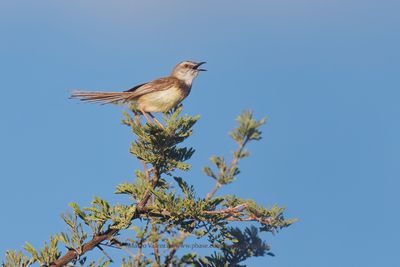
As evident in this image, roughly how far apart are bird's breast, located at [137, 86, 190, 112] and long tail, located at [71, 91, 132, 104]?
0.33 m

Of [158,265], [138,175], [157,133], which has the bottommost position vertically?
[158,265]

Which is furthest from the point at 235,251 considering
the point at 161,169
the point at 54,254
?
the point at 54,254

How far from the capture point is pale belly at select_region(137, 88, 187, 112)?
11.4 metres

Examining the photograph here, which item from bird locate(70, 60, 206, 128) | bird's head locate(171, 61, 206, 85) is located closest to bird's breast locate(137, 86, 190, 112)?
bird locate(70, 60, 206, 128)

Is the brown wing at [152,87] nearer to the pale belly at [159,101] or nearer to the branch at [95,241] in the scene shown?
the pale belly at [159,101]

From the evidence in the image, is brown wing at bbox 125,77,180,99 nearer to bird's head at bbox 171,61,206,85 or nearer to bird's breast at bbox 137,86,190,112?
bird's breast at bbox 137,86,190,112

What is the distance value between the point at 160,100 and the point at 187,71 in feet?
7.41

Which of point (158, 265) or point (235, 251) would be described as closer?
point (158, 265)

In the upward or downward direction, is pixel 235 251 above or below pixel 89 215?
below

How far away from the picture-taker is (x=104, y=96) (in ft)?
36.0

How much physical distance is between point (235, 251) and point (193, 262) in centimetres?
54

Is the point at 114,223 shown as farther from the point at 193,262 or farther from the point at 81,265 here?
the point at 193,262

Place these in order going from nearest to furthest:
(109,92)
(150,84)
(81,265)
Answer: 1. (81,265)
2. (109,92)
3. (150,84)

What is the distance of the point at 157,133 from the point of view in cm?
766
